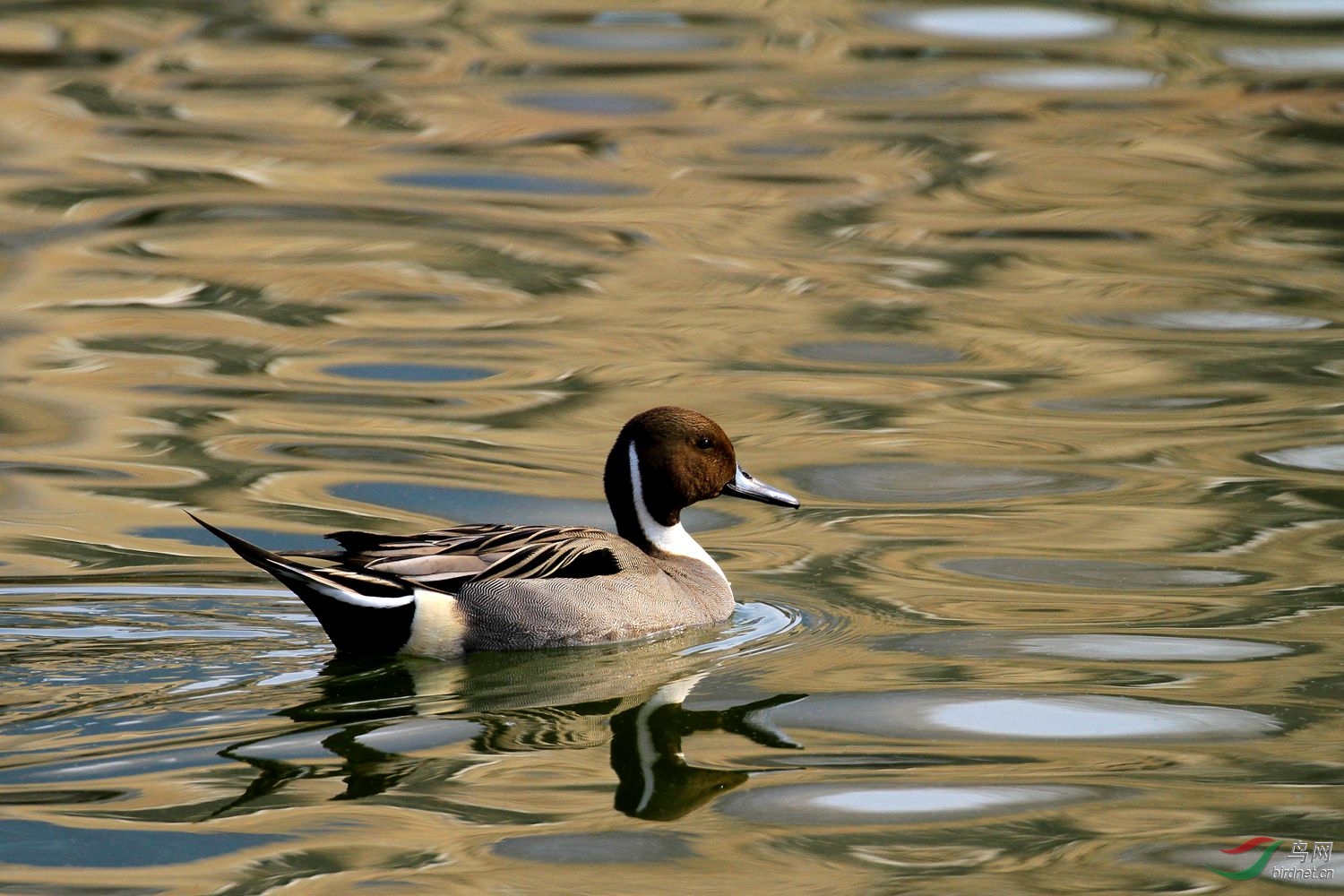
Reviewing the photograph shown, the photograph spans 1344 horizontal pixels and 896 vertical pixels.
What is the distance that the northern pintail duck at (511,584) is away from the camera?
668 cm

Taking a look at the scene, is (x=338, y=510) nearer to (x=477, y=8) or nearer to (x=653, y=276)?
(x=653, y=276)

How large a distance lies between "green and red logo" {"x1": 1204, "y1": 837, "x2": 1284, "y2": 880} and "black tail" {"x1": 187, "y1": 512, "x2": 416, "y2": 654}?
2743mm

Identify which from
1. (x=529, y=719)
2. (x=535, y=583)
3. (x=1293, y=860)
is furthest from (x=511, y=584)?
(x=1293, y=860)

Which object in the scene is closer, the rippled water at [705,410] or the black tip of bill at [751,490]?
the rippled water at [705,410]

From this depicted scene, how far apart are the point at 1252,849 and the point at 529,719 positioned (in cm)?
205

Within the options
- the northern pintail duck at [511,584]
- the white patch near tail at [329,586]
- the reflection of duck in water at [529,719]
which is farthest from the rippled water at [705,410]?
the white patch near tail at [329,586]

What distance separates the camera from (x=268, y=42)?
17875 mm

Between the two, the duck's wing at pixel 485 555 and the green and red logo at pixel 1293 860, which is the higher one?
the duck's wing at pixel 485 555

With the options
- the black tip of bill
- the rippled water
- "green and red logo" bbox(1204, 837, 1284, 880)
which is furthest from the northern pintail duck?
"green and red logo" bbox(1204, 837, 1284, 880)

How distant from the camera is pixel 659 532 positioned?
7730mm

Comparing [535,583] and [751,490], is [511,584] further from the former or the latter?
[751,490]

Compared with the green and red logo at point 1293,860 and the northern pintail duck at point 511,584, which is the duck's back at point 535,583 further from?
the green and red logo at point 1293,860

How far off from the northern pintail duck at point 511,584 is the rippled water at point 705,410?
14cm

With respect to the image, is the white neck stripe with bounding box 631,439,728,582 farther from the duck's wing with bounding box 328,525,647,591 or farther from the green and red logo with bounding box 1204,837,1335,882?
the green and red logo with bounding box 1204,837,1335,882
